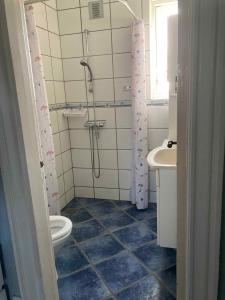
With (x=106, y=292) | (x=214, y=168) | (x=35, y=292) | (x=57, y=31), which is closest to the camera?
(x=214, y=168)

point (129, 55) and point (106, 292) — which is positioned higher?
point (129, 55)

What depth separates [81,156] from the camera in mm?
2992

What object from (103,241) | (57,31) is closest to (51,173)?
(103,241)

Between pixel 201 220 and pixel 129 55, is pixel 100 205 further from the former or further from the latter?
pixel 201 220

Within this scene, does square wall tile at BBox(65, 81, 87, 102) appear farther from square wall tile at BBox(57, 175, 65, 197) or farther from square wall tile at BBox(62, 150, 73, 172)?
square wall tile at BBox(57, 175, 65, 197)

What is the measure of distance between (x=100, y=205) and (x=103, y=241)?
715 millimetres

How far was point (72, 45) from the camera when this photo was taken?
2.69m

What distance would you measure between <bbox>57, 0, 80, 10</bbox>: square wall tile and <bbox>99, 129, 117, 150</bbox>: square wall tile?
4.46 feet

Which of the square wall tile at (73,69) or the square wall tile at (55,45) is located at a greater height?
the square wall tile at (55,45)

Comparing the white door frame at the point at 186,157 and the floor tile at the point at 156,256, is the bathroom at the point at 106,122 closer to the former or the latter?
the floor tile at the point at 156,256

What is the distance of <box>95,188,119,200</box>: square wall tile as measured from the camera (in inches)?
117

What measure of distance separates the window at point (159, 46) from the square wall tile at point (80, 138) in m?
0.89

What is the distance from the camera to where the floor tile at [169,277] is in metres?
1.64

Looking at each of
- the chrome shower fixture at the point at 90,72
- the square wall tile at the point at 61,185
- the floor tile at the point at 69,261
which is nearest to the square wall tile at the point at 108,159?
the square wall tile at the point at 61,185
